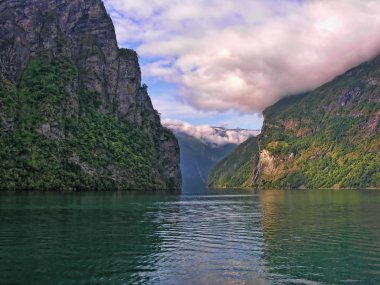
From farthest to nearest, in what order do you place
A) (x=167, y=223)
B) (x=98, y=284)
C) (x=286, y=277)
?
1. (x=167, y=223)
2. (x=286, y=277)
3. (x=98, y=284)

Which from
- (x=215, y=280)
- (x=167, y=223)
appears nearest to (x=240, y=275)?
(x=215, y=280)

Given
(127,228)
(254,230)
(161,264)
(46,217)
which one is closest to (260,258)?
(161,264)

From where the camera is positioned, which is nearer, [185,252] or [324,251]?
[185,252]

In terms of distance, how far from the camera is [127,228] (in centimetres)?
7038

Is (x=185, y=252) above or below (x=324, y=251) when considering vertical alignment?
above

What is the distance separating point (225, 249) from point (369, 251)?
16.0 metres

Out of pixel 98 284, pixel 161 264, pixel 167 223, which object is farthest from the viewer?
pixel 167 223

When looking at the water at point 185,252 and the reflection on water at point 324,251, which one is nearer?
the water at point 185,252

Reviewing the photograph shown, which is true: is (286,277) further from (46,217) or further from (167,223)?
(46,217)

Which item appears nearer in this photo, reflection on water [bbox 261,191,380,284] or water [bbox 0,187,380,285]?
water [bbox 0,187,380,285]

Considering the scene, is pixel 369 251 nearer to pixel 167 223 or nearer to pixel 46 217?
pixel 167 223

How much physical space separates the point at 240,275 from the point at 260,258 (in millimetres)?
8164

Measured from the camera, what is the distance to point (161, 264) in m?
43.1

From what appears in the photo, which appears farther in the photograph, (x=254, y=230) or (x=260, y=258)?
(x=254, y=230)
